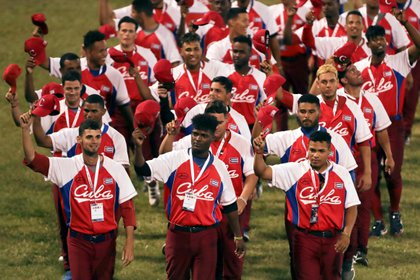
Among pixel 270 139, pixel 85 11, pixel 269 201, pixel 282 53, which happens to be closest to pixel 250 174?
pixel 270 139

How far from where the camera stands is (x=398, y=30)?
1802 centimetres

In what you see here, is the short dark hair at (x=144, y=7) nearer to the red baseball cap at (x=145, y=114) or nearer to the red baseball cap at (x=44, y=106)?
the red baseball cap at (x=44, y=106)

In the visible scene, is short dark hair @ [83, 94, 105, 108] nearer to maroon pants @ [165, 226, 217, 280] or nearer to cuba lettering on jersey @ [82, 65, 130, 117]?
cuba lettering on jersey @ [82, 65, 130, 117]

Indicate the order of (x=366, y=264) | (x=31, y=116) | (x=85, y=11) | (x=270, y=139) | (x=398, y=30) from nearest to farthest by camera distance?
(x=31, y=116) < (x=270, y=139) < (x=366, y=264) < (x=398, y=30) < (x=85, y=11)

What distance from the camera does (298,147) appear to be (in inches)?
567

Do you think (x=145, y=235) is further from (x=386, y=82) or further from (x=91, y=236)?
(x=91, y=236)

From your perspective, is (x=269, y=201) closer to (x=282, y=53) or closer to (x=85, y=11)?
(x=282, y=53)

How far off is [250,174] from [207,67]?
271 cm

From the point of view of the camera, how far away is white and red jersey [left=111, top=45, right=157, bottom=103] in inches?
706

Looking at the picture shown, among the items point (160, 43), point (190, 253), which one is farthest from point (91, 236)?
point (160, 43)

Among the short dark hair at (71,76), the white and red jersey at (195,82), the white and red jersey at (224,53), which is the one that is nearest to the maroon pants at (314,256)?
the short dark hair at (71,76)

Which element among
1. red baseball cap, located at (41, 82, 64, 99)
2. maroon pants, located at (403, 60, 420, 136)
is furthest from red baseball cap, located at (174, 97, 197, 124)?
maroon pants, located at (403, 60, 420, 136)

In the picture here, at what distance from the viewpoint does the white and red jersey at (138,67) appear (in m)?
17.9

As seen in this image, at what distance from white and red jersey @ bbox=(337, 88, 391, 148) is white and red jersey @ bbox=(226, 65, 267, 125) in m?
1.59
